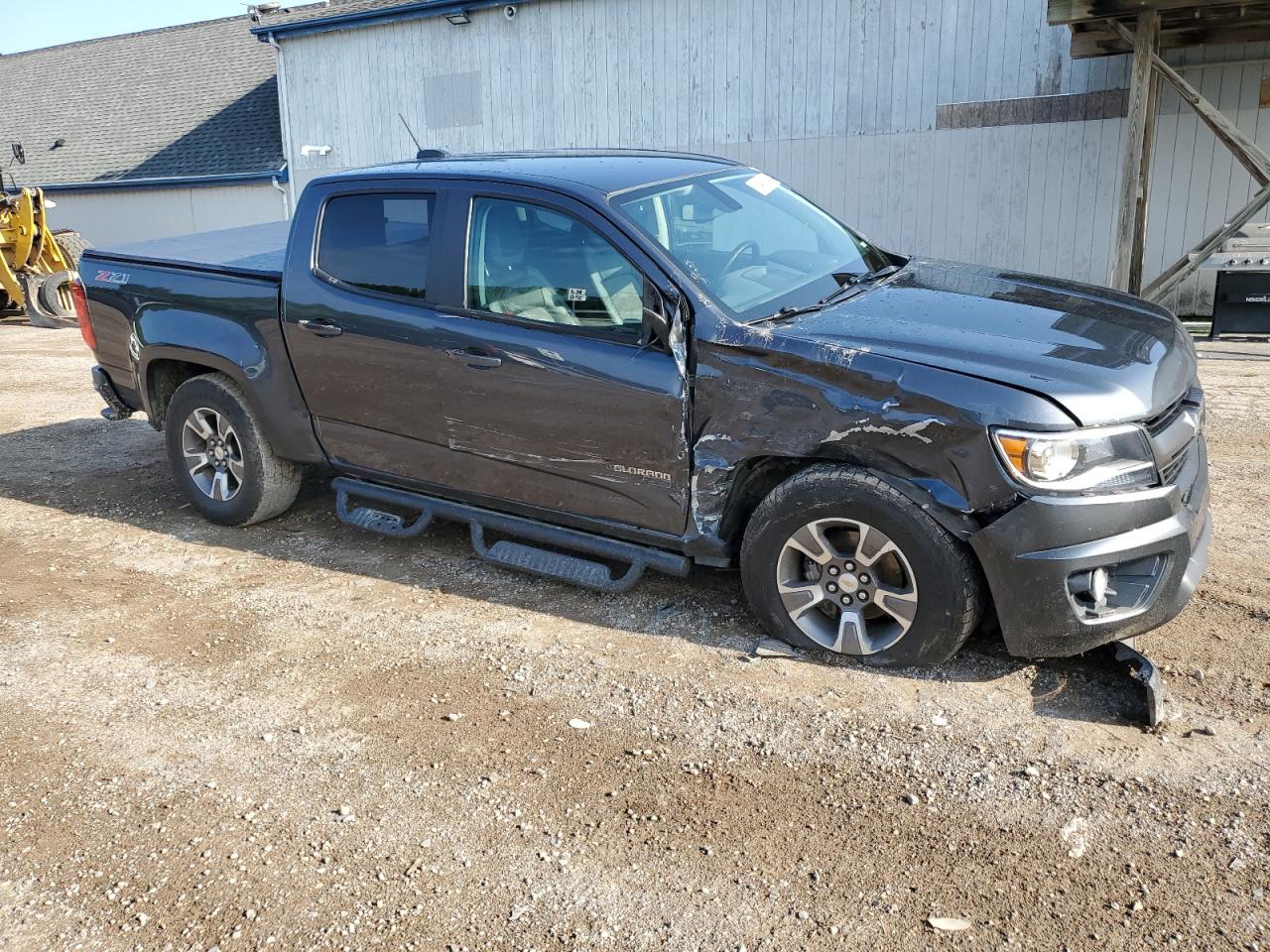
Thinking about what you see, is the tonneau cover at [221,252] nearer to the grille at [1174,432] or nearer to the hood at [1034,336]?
the hood at [1034,336]

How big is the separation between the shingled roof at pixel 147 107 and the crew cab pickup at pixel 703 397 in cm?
1690

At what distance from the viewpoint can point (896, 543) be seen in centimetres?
382

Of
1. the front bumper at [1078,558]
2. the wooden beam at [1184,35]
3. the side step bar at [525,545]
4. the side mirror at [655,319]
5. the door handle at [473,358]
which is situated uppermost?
the wooden beam at [1184,35]

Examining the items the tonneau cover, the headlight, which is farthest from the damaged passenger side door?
the tonneau cover

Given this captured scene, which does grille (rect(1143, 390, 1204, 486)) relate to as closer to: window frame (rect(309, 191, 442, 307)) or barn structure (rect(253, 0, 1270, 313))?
window frame (rect(309, 191, 442, 307))

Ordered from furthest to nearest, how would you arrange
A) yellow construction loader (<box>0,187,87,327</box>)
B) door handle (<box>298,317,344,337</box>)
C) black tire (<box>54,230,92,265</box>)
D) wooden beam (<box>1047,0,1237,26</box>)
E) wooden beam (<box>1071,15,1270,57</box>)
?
black tire (<box>54,230,92,265</box>), yellow construction loader (<box>0,187,87,327</box>), wooden beam (<box>1071,15,1270,57</box>), wooden beam (<box>1047,0,1237,26</box>), door handle (<box>298,317,344,337</box>)

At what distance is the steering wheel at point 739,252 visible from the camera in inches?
176

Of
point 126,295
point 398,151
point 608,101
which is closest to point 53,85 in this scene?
point 398,151

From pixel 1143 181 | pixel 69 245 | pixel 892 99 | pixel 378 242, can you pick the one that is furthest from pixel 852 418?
pixel 69 245

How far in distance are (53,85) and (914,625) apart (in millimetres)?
31753

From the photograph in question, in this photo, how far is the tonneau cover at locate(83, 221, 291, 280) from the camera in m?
5.62

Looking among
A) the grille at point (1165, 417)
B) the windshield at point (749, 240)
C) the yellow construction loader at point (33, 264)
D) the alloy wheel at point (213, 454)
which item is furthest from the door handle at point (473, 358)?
the yellow construction loader at point (33, 264)

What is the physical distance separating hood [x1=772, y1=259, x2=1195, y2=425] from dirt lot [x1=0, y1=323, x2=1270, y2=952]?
3.53 ft

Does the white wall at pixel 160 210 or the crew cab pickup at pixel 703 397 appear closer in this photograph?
the crew cab pickup at pixel 703 397
